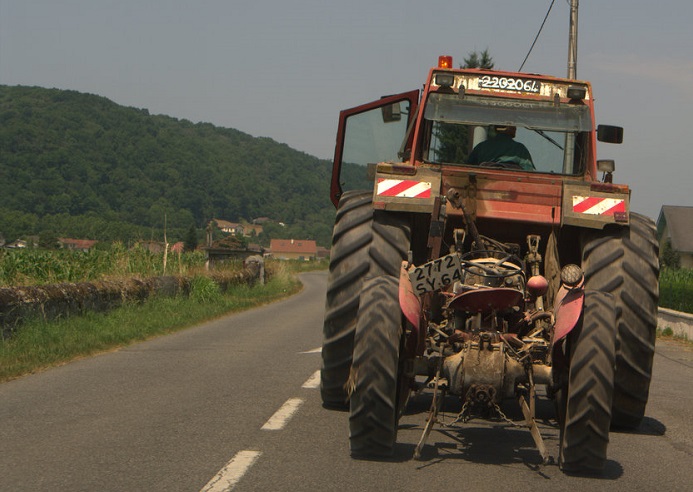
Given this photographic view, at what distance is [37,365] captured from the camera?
10.7 metres

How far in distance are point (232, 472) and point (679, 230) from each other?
226ft

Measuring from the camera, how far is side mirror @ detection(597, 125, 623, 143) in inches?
358

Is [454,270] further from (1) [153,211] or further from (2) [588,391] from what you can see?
(1) [153,211]

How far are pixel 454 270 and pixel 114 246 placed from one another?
66.0 ft

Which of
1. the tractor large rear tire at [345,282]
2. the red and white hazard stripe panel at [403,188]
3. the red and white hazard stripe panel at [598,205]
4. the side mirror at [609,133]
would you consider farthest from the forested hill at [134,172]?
the red and white hazard stripe panel at [598,205]

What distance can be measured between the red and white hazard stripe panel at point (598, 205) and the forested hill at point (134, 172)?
90400 millimetres

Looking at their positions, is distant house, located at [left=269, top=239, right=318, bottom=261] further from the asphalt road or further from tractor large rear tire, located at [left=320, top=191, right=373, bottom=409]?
tractor large rear tire, located at [left=320, top=191, right=373, bottom=409]

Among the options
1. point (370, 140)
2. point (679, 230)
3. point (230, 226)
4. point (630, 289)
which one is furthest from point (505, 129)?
point (230, 226)

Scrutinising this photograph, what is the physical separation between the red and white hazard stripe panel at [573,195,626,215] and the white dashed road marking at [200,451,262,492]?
2963mm

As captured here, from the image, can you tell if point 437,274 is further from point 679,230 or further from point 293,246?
point 293,246

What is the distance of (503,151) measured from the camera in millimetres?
8609

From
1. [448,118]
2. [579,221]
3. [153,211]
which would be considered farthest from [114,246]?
[153,211]

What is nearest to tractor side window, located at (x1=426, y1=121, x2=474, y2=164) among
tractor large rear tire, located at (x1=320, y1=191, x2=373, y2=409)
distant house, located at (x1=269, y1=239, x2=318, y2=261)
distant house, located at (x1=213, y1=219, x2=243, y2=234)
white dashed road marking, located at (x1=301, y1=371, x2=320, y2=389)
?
tractor large rear tire, located at (x1=320, y1=191, x2=373, y2=409)

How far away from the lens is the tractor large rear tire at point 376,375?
571 centimetres
